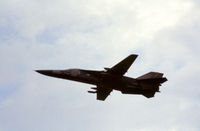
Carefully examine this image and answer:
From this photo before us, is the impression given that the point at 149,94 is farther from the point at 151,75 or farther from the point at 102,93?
the point at 102,93

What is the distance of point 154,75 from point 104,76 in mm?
7536

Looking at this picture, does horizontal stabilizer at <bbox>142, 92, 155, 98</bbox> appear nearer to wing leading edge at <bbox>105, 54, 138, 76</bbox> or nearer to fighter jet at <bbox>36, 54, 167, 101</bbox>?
fighter jet at <bbox>36, 54, 167, 101</bbox>

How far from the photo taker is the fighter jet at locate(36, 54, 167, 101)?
6237 cm

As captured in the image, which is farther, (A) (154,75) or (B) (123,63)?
(A) (154,75)

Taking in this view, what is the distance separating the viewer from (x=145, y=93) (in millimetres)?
65125

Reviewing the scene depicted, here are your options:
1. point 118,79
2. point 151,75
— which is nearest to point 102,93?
point 118,79

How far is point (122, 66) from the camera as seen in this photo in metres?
61.9

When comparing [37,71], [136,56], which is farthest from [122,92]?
[37,71]

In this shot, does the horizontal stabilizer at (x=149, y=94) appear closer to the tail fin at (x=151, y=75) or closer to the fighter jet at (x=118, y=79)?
the fighter jet at (x=118, y=79)

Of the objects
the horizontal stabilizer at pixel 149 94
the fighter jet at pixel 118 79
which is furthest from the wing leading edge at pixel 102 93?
the horizontal stabilizer at pixel 149 94

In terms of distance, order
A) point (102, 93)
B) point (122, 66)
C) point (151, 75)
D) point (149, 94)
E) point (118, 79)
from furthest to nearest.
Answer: point (102, 93) < point (151, 75) < point (149, 94) < point (118, 79) < point (122, 66)

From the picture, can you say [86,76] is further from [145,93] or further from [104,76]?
[145,93]

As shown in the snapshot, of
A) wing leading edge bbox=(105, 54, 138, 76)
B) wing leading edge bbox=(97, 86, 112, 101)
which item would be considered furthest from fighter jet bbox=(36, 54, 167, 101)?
wing leading edge bbox=(97, 86, 112, 101)

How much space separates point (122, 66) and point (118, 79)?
2.02m
